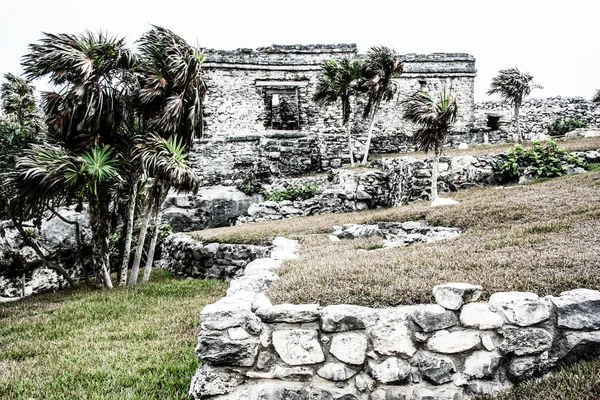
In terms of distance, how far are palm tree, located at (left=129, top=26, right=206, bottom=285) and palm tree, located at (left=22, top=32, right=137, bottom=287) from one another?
1.53 ft

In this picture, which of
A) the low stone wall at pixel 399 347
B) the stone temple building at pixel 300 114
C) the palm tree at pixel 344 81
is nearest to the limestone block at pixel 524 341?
the low stone wall at pixel 399 347

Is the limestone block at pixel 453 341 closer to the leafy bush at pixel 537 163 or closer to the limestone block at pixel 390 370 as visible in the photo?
the limestone block at pixel 390 370

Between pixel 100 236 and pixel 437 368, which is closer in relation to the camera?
pixel 437 368

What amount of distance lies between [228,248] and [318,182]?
9.09 metres

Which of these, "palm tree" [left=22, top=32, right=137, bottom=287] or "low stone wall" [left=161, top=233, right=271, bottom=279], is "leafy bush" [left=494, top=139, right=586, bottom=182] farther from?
"palm tree" [left=22, top=32, right=137, bottom=287]

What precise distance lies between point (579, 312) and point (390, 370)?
159 centimetres

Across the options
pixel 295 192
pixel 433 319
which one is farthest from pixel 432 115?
pixel 433 319

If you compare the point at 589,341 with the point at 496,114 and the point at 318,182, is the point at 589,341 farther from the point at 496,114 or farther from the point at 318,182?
the point at 496,114

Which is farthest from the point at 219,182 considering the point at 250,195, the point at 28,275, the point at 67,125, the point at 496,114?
the point at 496,114

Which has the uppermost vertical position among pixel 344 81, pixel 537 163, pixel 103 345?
pixel 344 81

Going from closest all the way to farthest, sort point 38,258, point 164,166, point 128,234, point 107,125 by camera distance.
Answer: point 164,166, point 107,125, point 128,234, point 38,258

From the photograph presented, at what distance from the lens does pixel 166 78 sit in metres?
9.83

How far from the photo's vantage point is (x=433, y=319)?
3.20 meters

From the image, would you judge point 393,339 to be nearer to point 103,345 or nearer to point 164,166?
point 103,345
